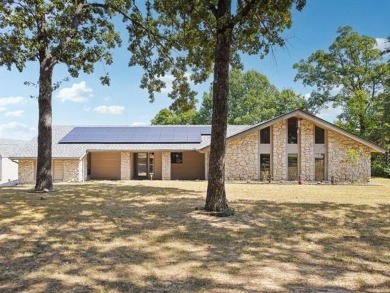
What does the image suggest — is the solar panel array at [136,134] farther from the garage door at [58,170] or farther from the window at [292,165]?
the window at [292,165]

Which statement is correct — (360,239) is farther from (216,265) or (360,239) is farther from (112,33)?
(112,33)

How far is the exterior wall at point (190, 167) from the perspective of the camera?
91.1ft

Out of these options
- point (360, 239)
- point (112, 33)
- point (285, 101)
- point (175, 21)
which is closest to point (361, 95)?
point (285, 101)

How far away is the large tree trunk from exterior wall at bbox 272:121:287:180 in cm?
1632

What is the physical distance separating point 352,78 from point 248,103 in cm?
1571

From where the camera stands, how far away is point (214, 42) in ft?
43.7

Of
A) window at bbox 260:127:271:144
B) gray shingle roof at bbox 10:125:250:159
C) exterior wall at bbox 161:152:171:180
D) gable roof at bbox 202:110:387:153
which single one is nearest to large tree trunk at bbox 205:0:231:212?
gable roof at bbox 202:110:387:153

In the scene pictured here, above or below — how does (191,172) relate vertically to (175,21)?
below

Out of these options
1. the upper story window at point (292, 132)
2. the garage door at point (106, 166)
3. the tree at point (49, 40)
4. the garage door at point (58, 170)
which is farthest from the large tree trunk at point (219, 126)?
the garage door at point (58, 170)

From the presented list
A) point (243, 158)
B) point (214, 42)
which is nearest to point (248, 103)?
point (243, 158)

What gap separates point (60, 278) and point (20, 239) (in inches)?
101

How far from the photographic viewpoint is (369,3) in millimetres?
16969

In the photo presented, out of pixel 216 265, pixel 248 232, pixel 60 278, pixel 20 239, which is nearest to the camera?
pixel 60 278

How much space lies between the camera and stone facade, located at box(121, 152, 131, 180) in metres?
27.1
